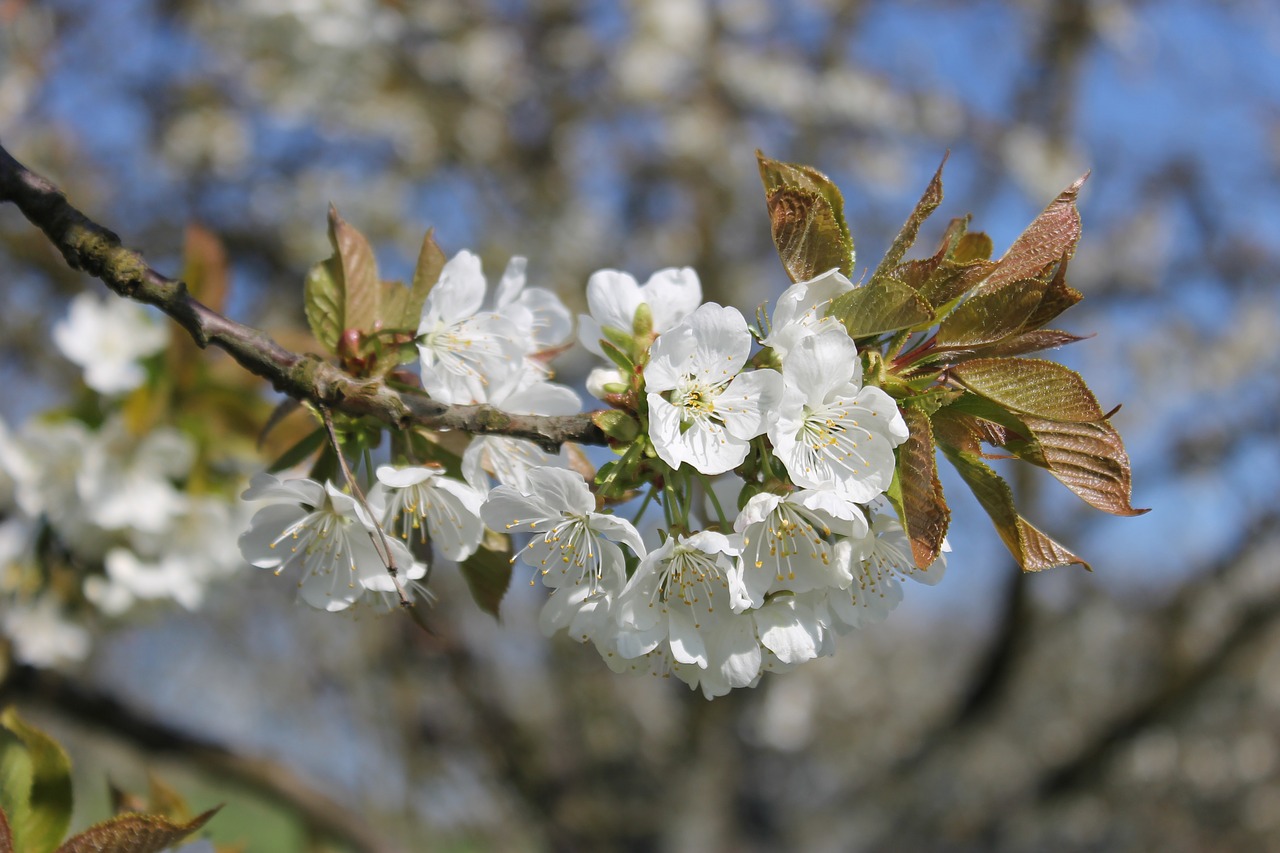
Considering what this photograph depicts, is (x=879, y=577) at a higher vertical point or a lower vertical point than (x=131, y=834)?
higher

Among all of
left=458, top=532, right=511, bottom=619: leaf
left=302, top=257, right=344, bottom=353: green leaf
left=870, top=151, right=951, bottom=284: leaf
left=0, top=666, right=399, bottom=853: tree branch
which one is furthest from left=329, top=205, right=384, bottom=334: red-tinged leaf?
left=0, top=666, right=399, bottom=853: tree branch

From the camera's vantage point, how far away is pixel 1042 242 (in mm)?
887

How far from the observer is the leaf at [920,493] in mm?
795

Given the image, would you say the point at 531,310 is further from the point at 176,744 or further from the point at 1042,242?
the point at 176,744

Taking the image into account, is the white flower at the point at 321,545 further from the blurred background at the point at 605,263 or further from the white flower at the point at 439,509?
the blurred background at the point at 605,263

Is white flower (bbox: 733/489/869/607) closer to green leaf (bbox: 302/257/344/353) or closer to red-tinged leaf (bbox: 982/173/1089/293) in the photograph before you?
red-tinged leaf (bbox: 982/173/1089/293)

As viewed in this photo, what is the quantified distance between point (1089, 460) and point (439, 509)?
637mm

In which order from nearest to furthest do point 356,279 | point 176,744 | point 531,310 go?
point 356,279, point 531,310, point 176,744

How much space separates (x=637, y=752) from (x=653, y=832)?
0.40m

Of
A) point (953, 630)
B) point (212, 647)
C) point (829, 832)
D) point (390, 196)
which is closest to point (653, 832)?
point (829, 832)

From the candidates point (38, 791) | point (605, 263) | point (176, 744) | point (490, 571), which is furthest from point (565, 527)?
point (605, 263)

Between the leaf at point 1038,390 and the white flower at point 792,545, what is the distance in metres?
0.16

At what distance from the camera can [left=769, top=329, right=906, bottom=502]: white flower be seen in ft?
2.68

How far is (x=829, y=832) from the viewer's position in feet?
14.9
